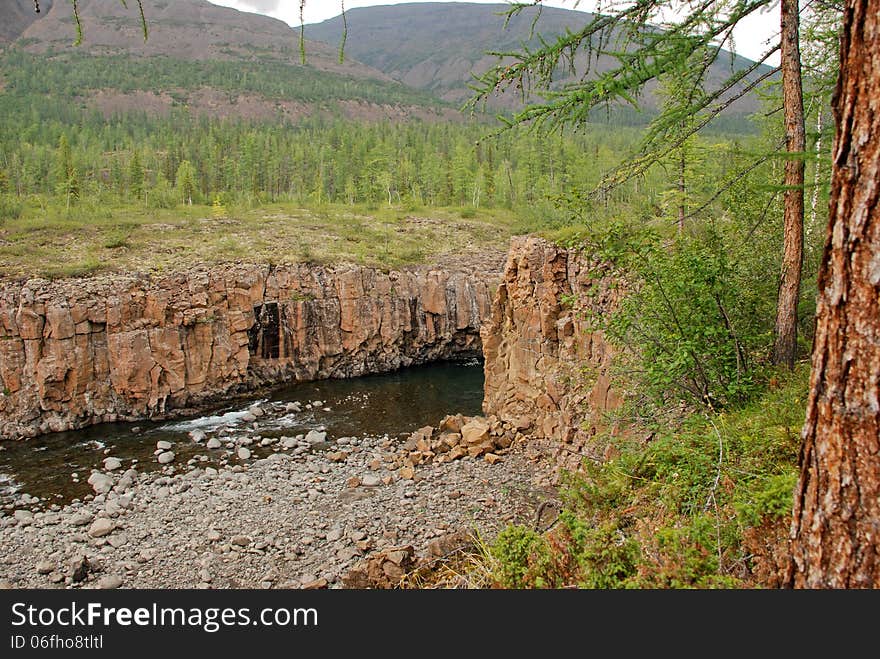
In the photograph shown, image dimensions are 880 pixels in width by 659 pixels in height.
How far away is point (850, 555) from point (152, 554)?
42.2ft

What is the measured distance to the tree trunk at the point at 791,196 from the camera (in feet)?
20.5

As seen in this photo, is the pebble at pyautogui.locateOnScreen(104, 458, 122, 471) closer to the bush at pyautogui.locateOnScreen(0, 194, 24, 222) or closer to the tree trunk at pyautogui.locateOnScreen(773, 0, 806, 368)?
the tree trunk at pyautogui.locateOnScreen(773, 0, 806, 368)

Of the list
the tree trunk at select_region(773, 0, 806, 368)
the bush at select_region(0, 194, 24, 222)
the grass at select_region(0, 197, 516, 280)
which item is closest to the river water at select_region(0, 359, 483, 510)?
the grass at select_region(0, 197, 516, 280)

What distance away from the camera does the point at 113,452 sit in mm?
18484

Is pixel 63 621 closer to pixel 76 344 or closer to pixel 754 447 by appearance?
pixel 754 447

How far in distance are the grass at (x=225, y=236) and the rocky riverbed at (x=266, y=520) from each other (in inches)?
548

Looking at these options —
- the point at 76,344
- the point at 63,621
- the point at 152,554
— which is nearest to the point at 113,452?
Result: the point at 76,344

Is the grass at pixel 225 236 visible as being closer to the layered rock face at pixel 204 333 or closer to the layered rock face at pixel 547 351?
the layered rock face at pixel 204 333

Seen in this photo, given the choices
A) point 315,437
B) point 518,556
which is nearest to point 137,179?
point 315,437

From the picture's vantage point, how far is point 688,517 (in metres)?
4.60

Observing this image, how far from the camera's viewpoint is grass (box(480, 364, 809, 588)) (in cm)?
352

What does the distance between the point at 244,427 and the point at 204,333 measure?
5.96 meters

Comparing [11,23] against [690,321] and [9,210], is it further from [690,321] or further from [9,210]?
[690,321]

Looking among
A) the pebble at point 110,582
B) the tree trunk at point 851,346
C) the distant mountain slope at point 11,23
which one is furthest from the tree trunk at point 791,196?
the distant mountain slope at point 11,23
